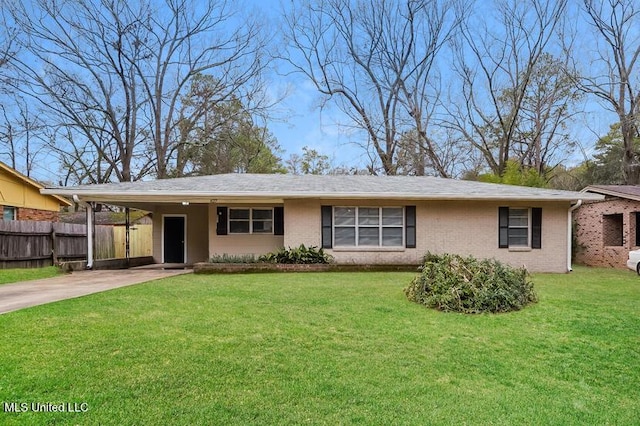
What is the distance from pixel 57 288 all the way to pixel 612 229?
59.7ft

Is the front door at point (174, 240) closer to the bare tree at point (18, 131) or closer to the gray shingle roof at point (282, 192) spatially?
the gray shingle roof at point (282, 192)

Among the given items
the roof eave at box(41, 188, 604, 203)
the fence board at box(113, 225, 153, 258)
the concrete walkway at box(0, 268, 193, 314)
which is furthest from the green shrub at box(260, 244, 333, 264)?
the fence board at box(113, 225, 153, 258)

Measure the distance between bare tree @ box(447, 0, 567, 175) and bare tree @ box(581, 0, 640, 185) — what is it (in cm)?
184

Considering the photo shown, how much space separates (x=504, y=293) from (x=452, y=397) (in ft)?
11.3

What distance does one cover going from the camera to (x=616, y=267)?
49.1ft

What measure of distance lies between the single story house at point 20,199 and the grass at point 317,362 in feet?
42.7

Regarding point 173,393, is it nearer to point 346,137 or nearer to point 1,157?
point 346,137

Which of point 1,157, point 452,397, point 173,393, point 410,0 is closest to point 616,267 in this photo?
point 452,397

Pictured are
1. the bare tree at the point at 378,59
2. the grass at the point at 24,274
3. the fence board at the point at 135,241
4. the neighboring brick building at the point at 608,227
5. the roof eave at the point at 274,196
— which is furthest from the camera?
the bare tree at the point at 378,59

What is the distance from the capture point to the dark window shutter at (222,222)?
44.9 feet

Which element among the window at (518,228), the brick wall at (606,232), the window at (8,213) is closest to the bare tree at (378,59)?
the brick wall at (606,232)

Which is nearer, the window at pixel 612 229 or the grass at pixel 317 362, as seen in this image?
the grass at pixel 317 362

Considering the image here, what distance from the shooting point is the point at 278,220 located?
14.0 m

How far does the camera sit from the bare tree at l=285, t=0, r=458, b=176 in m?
27.1
